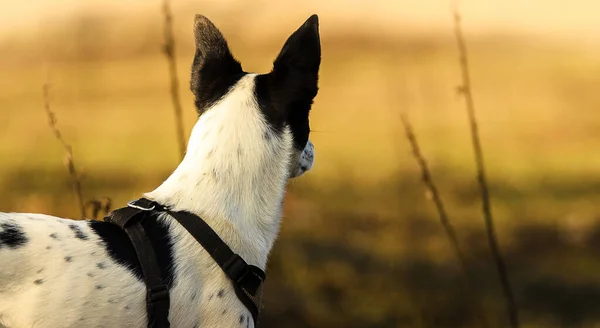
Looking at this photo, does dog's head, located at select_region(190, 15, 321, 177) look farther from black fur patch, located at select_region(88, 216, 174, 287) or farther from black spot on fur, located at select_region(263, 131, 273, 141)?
black fur patch, located at select_region(88, 216, 174, 287)

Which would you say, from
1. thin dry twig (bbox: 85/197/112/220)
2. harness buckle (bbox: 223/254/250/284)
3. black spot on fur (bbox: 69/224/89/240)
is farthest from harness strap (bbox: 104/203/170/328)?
thin dry twig (bbox: 85/197/112/220)

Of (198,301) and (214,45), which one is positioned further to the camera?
(214,45)

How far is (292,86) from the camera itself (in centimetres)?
252

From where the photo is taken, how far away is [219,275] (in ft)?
7.66

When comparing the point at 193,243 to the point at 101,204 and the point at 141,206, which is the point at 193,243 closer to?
the point at 141,206

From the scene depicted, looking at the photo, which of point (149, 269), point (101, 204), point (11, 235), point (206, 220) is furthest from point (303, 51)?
point (101, 204)

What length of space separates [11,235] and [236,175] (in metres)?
0.75

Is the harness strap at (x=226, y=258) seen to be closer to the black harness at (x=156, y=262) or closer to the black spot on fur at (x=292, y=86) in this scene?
the black harness at (x=156, y=262)

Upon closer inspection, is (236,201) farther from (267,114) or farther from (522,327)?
(522,327)

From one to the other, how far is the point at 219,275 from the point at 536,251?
289 cm

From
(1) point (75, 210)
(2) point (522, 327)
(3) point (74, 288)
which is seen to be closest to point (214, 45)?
(3) point (74, 288)

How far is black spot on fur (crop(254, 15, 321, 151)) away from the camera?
2488mm

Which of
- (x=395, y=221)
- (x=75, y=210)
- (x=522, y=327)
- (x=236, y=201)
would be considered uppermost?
(x=236, y=201)

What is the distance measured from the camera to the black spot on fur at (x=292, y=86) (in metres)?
2.49
